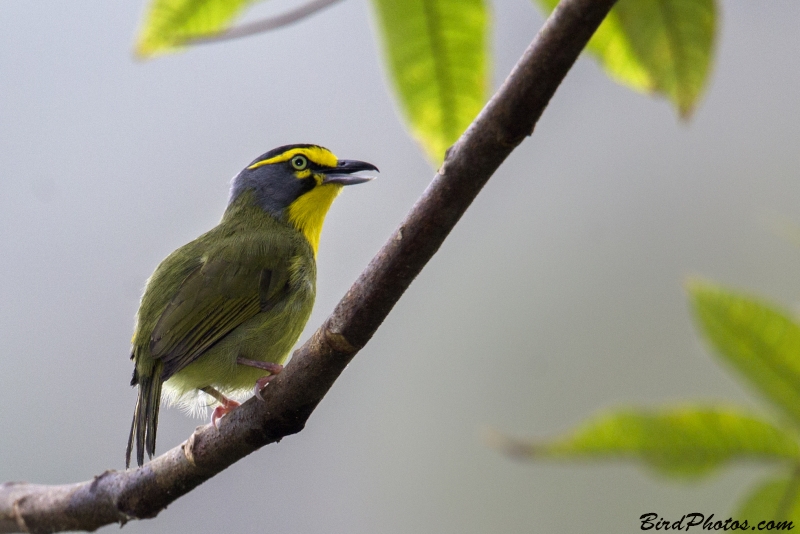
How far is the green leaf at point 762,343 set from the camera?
1.58m

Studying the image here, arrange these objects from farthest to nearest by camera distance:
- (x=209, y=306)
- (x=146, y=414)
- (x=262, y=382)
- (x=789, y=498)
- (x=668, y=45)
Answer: (x=209, y=306)
(x=146, y=414)
(x=262, y=382)
(x=668, y=45)
(x=789, y=498)

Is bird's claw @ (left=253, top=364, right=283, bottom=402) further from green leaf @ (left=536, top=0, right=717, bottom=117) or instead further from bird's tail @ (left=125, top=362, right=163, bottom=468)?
green leaf @ (left=536, top=0, right=717, bottom=117)

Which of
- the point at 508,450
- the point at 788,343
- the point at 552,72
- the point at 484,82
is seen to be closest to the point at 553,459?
the point at 508,450

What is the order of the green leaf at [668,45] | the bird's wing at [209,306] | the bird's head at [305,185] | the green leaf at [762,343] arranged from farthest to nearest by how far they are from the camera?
the bird's head at [305,185], the bird's wing at [209,306], the green leaf at [668,45], the green leaf at [762,343]

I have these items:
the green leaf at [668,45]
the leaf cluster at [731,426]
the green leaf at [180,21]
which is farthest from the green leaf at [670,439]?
the green leaf at [180,21]

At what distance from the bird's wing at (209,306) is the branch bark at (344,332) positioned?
25.2 inches

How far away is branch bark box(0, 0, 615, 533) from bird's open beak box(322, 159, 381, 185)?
1.83 meters

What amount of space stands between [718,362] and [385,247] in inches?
30.8

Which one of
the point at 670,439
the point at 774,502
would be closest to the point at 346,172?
the point at 670,439

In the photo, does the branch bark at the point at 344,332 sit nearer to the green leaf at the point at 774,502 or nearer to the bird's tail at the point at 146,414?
the bird's tail at the point at 146,414

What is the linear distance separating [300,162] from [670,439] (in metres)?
2.97

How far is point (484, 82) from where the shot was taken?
206 cm

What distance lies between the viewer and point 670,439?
1.61m

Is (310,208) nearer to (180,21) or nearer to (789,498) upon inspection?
(180,21)
